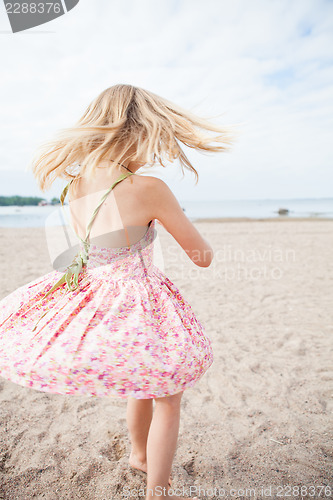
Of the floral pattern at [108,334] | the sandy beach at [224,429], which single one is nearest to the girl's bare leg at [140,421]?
the sandy beach at [224,429]

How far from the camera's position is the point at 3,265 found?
25.9 ft

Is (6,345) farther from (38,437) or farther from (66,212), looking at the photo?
(38,437)

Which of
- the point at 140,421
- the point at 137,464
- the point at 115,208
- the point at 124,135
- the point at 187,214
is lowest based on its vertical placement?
the point at 187,214

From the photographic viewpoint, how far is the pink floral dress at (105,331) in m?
1.32

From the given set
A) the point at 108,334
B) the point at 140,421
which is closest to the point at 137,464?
the point at 140,421

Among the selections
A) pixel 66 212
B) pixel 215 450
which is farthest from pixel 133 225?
pixel 215 450

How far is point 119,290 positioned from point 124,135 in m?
0.67

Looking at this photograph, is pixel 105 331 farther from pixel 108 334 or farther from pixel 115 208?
pixel 115 208

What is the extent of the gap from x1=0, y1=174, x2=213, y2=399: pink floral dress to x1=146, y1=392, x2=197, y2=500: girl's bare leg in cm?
19

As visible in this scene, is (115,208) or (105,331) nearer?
→ (105,331)

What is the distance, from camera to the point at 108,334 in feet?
4.47
